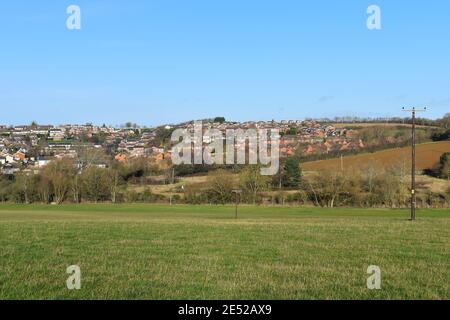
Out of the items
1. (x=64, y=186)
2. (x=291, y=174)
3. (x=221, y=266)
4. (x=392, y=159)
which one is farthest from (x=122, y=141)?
(x=221, y=266)

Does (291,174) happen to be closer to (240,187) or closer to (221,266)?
(240,187)

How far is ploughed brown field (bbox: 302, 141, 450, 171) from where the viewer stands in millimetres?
92500

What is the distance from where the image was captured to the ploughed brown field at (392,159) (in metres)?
92.5

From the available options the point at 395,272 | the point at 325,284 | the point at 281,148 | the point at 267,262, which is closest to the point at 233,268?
the point at 267,262

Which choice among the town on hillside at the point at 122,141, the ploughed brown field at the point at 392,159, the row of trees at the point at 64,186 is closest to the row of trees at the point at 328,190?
the ploughed brown field at the point at 392,159

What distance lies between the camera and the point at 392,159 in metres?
97.9

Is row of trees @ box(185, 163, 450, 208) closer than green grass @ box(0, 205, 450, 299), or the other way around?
green grass @ box(0, 205, 450, 299)

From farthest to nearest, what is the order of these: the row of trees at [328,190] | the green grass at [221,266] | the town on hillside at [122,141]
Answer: the town on hillside at [122,141] → the row of trees at [328,190] → the green grass at [221,266]

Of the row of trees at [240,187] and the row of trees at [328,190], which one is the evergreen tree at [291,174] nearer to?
the row of trees at [240,187]

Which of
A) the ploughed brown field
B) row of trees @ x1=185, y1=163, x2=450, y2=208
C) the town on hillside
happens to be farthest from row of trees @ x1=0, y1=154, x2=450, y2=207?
the town on hillside

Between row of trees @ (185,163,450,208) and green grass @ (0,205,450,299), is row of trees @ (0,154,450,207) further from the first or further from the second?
green grass @ (0,205,450,299)

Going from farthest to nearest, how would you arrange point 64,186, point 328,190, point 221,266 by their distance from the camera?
point 64,186 → point 328,190 → point 221,266

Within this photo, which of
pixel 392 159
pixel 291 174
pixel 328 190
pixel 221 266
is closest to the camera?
pixel 221 266
